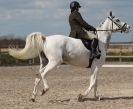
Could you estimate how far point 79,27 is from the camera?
1229 cm

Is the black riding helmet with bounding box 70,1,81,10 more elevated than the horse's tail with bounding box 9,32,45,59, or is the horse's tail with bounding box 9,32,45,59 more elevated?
the black riding helmet with bounding box 70,1,81,10

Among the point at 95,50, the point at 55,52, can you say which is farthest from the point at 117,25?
the point at 55,52

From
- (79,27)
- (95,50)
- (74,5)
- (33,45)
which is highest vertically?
(74,5)

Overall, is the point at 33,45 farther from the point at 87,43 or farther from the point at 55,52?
the point at 87,43

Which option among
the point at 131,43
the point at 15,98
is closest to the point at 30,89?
the point at 15,98

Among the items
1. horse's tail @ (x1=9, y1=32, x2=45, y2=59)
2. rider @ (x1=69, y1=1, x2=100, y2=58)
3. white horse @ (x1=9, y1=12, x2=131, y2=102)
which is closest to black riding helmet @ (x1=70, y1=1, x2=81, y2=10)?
rider @ (x1=69, y1=1, x2=100, y2=58)

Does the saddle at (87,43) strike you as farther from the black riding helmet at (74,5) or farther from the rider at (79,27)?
the black riding helmet at (74,5)

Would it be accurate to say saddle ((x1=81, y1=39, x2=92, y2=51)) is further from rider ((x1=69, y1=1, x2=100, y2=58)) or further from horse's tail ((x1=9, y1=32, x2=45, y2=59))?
horse's tail ((x1=9, y1=32, x2=45, y2=59))

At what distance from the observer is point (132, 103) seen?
11469mm

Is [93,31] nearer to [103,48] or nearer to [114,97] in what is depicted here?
[103,48]

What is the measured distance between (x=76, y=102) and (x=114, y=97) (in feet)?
5.37

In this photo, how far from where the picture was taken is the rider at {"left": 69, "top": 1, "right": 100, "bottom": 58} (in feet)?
40.2

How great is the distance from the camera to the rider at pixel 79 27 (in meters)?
12.3

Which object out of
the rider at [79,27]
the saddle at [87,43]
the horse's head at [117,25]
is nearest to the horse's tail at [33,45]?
the rider at [79,27]
